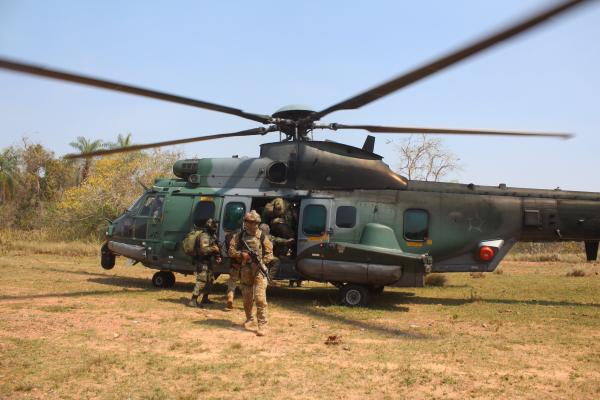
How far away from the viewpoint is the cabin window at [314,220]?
10148 mm

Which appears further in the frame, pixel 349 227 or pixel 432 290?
pixel 432 290

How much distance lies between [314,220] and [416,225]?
2194 millimetres

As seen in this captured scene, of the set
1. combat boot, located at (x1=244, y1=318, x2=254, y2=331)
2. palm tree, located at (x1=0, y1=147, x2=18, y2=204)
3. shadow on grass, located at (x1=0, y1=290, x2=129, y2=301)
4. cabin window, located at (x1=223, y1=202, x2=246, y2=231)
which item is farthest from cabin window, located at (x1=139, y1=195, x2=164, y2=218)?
palm tree, located at (x1=0, y1=147, x2=18, y2=204)

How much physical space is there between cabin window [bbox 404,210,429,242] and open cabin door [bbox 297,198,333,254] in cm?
165

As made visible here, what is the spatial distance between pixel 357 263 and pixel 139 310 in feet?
13.9

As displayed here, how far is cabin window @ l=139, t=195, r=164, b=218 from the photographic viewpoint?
11.3 m

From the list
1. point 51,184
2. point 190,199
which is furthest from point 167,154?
point 190,199

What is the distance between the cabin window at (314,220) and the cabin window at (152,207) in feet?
11.6

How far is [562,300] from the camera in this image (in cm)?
1087

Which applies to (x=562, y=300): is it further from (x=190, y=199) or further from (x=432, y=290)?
(x=190, y=199)

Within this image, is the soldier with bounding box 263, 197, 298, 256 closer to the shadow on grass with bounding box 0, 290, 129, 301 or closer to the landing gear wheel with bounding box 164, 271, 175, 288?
the landing gear wheel with bounding box 164, 271, 175, 288

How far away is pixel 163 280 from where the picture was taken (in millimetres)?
11867

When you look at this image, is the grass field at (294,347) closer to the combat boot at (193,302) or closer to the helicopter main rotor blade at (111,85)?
the combat boot at (193,302)

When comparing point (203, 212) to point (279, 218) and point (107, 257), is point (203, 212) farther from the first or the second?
point (107, 257)
